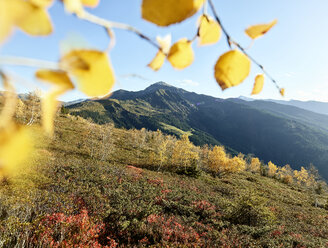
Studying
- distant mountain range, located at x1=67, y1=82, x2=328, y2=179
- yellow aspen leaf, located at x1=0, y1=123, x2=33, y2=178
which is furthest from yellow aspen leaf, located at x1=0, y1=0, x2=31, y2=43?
distant mountain range, located at x1=67, y1=82, x2=328, y2=179

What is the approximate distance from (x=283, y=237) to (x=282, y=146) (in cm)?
12209

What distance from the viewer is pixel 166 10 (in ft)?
0.72

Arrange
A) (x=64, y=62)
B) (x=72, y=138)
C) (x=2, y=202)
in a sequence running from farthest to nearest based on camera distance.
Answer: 1. (x=72, y=138)
2. (x=2, y=202)
3. (x=64, y=62)

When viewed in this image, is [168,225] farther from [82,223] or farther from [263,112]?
[263,112]

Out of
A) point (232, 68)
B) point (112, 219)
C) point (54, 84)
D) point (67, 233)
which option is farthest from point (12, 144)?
point (112, 219)

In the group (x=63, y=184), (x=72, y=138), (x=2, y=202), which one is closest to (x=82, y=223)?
(x=2, y=202)

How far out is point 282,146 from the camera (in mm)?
106688

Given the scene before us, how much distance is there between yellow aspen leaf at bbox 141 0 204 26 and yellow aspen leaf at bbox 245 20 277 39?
17cm

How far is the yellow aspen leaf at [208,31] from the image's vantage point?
0.34 m

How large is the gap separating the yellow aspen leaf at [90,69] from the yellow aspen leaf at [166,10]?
3.3 inches

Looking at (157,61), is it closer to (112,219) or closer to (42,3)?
(42,3)

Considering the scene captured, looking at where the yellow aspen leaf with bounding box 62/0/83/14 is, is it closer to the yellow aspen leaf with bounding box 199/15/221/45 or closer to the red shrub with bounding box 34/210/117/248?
the yellow aspen leaf with bounding box 199/15/221/45

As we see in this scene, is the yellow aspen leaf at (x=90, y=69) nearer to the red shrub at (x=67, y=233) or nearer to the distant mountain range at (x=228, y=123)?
the red shrub at (x=67, y=233)

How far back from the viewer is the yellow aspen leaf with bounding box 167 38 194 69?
1.09 feet
